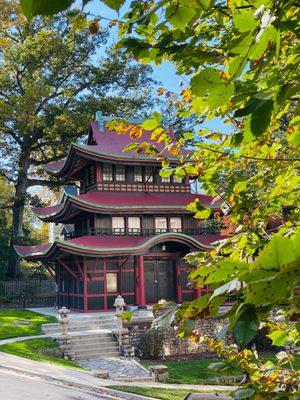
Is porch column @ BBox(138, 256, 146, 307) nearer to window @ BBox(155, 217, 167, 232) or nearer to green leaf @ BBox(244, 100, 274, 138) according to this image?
window @ BBox(155, 217, 167, 232)

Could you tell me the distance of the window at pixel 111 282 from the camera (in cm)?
2261

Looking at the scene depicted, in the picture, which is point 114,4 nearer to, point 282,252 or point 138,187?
point 282,252

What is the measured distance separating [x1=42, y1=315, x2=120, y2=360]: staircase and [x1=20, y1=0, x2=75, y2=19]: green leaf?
636 inches

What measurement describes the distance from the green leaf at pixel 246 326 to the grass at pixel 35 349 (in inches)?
545

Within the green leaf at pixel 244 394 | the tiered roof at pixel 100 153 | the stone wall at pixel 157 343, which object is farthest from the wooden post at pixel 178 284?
the green leaf at pixel 244 394

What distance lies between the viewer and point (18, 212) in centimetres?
3388

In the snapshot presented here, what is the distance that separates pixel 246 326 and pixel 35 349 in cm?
1571

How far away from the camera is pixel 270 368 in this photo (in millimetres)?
2160

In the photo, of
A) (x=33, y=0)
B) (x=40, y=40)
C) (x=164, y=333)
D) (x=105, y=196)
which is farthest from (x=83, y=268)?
(x=33, y=0)

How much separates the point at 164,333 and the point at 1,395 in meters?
9.31

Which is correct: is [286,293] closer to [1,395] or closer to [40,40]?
[1,395]

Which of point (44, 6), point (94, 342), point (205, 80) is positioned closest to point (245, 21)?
point (205, 80)

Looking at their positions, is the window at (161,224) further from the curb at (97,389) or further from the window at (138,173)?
the curb at (97,389)

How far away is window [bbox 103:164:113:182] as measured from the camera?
25172 millimetres
